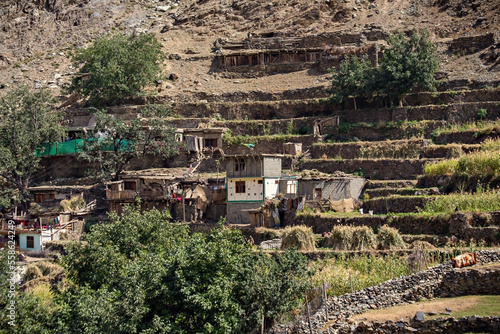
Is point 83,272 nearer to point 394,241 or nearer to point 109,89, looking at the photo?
point 394,241

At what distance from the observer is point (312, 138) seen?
151ft

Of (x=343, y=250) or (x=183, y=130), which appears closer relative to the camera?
(x=343, y=250)

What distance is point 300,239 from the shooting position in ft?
104

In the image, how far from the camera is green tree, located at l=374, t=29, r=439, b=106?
148 ft

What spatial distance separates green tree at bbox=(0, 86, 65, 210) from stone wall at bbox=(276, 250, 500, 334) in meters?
28.9

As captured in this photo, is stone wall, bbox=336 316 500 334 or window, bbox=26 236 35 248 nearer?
stone wall, bbox=336 316 500 334

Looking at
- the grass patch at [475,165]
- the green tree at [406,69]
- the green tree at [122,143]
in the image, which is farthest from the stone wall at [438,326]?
the green tree at [122,143]

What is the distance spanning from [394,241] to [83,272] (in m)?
13.2

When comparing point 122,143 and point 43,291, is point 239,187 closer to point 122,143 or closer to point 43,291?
point 122,143

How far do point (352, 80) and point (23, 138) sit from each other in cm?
2293

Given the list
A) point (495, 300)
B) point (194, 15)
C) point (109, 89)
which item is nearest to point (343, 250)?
point (495, 300)

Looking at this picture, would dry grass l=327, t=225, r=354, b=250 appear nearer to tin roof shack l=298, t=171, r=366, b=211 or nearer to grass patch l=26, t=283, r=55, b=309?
tin roof shack l=298, t=171, r=366, b=211

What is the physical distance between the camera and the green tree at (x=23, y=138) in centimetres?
4672

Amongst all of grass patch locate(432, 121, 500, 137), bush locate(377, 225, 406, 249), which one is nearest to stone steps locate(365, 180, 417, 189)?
grass patch locate(432, 121, 500, 137)
